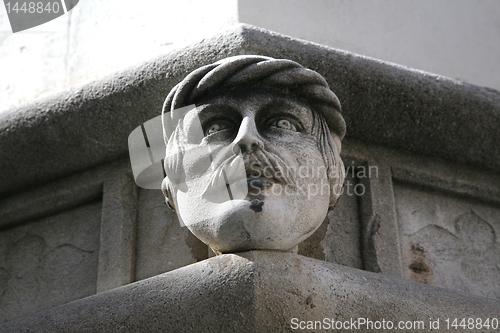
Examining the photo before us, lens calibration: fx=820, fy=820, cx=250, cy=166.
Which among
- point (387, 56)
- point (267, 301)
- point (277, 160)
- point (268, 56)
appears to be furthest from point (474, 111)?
point (267, 301)

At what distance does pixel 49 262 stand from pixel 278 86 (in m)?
0.64

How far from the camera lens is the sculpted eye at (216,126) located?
1325mm

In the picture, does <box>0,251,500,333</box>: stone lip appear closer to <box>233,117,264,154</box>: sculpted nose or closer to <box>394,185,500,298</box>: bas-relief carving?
<box>233,117,264,154</box>: sculpted nose

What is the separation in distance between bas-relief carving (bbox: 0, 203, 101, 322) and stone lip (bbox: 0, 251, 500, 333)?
0.35m

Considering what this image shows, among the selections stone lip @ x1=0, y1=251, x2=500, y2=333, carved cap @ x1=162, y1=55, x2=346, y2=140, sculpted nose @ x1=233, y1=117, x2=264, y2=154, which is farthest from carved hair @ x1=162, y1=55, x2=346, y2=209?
stone lip @ x1=0, y1=251, x2=500, y2=333

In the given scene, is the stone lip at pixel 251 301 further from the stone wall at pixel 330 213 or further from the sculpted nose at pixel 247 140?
the stone wall at pixel 330 213

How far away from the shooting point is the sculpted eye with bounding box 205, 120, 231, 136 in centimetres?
133

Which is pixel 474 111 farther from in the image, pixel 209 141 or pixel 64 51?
pixel 64 51

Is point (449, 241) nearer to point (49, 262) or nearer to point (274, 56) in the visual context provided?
point (274, 56)

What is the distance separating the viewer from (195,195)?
127cm

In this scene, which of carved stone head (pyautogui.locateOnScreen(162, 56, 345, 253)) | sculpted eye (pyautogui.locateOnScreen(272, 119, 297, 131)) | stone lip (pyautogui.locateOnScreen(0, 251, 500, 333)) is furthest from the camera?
sculpted eye (pyautogui.locateOnScreen(272, 119, 297, 131))

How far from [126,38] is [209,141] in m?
0.50

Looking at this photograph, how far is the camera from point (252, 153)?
49.2 inches

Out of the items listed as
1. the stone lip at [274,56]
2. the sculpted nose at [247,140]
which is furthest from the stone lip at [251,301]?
the stone lip at [274,56]
